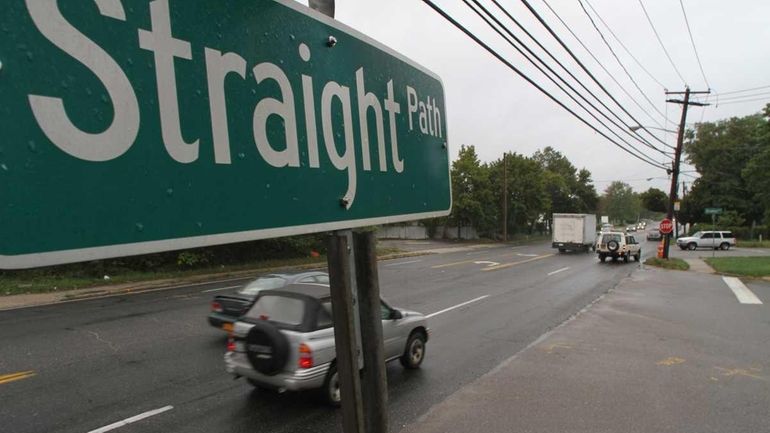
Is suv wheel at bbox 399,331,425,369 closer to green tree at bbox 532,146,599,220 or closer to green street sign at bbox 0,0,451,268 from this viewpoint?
green street sign at bbox 0,0,451,268

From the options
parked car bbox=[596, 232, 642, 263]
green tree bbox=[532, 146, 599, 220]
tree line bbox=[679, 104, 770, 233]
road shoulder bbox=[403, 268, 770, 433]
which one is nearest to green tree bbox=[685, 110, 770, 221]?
tree line bbox=[679, 104, 770, 233]

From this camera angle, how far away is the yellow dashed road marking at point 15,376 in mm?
6316

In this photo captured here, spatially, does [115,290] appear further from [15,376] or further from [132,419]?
[132,419]

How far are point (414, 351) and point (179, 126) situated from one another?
693 centimetres

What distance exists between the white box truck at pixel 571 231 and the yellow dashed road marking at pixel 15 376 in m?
34.7

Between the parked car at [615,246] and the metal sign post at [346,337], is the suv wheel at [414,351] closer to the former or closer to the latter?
the metal sign post at [346,337]

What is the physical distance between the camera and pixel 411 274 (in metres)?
20.0

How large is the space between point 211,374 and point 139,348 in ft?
6.46

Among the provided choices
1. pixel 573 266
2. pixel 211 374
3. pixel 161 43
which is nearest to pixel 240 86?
pixel 161 43

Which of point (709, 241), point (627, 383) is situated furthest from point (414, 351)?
point (709, 241)

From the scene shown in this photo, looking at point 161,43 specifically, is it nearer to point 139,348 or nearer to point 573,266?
point 139,348

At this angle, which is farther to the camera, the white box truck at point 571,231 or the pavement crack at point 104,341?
the white box truck at point 571,231

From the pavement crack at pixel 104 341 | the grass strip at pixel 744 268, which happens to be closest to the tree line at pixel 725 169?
the grass strip at pixel 744 268

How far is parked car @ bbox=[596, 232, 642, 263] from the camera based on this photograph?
92.1 feet
